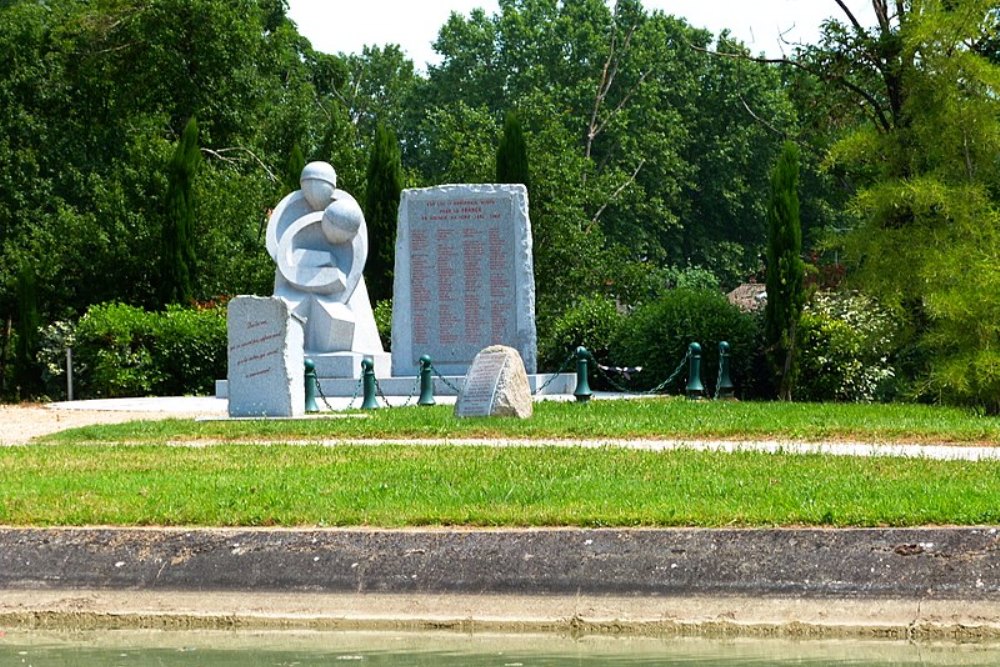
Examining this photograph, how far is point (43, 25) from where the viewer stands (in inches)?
1778

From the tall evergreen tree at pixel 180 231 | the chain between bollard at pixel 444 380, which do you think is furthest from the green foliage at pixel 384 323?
the chain between bollard at pixel 444 380

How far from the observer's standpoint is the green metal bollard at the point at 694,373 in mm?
23984

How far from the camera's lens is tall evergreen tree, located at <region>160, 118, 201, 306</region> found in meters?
32.6

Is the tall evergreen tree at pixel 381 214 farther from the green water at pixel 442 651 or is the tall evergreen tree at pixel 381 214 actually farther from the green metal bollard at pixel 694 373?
the green water at pixel 442 651

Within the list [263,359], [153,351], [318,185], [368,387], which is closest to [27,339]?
[153,351]

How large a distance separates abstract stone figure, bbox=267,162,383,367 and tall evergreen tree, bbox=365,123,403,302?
19.8 feet

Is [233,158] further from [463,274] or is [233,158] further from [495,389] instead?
[495,389]

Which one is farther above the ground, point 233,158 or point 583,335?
point 233,158

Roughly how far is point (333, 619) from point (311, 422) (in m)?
9.51

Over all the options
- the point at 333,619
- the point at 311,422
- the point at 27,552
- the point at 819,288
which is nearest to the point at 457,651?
the point at 333,619

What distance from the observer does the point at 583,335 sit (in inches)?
1127

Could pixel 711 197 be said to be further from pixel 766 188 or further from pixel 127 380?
pixel 127 380

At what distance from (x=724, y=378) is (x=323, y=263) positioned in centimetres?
698

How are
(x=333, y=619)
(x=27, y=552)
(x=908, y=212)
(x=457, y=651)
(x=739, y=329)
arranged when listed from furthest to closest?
(x=739, y=329), (x=908, y=212), (x=27, y=552), (x=333, y=619), (x=457, y=651)
